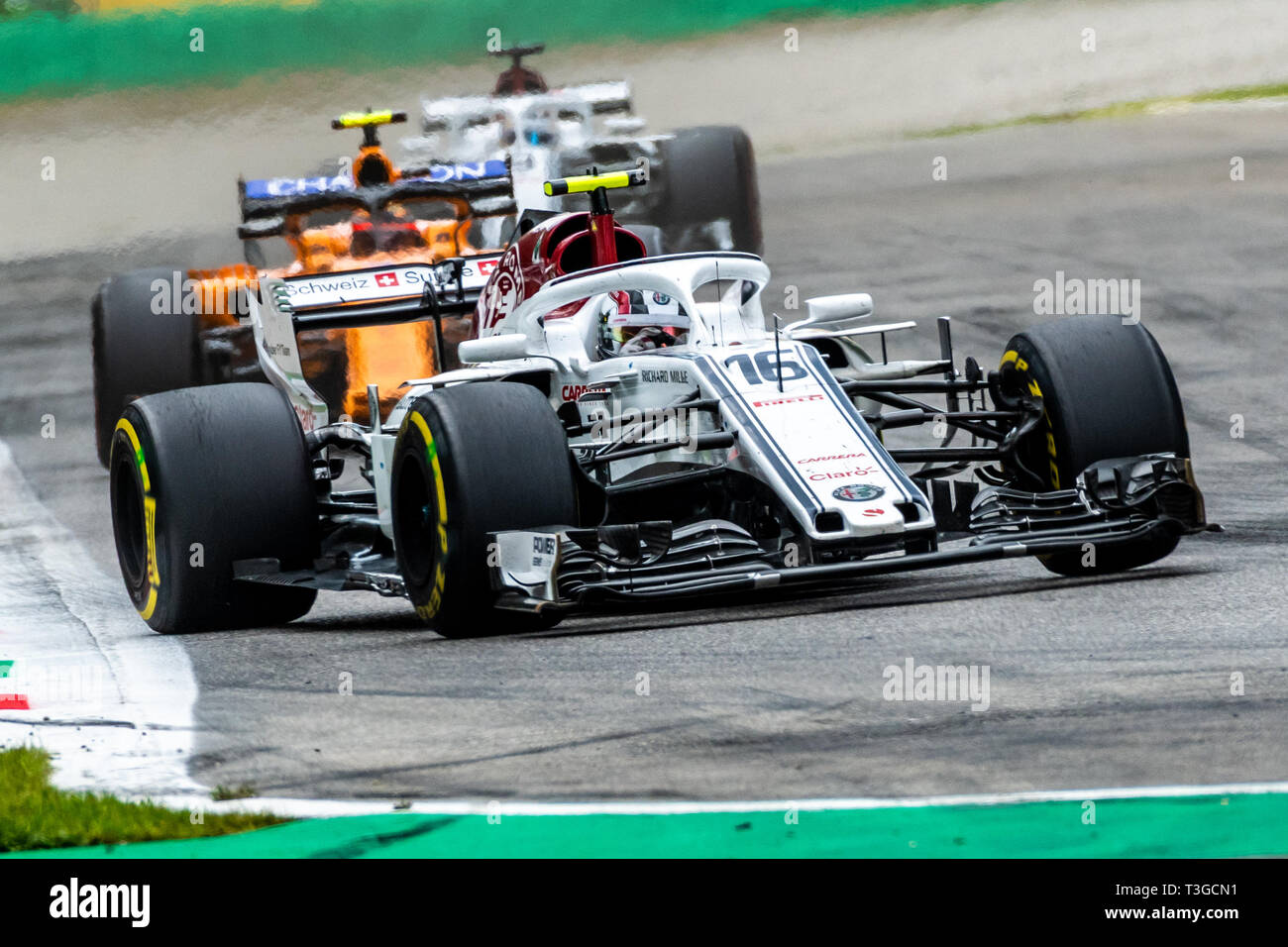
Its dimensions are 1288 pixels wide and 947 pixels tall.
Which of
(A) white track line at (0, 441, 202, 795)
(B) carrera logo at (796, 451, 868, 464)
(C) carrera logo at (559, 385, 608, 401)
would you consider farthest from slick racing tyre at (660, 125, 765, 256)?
(B) carrera logo at (796, 451, 868, 464)

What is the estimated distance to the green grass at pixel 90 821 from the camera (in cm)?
584

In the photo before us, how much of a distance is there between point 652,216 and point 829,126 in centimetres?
1386

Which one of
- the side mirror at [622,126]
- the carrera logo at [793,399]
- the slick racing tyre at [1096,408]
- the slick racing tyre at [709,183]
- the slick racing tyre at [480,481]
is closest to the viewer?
the slick racing tyre at [480,481]

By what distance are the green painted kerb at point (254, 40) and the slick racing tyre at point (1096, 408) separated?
604 inches

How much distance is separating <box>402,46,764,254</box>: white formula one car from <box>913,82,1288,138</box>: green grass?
409 inches

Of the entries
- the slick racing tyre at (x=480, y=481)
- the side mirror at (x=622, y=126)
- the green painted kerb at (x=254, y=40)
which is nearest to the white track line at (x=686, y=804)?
the slick racing tyre at (x=480, y=481)

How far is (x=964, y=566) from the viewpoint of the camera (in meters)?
10.3

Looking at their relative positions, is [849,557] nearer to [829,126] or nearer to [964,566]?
[964,566]

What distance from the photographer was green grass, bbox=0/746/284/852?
5836mm

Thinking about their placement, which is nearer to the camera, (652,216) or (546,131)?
(652,216)

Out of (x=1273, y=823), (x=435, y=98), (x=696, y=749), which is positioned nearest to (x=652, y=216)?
(x=435, y=98)

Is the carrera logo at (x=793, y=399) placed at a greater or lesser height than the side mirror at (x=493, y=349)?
lesser
